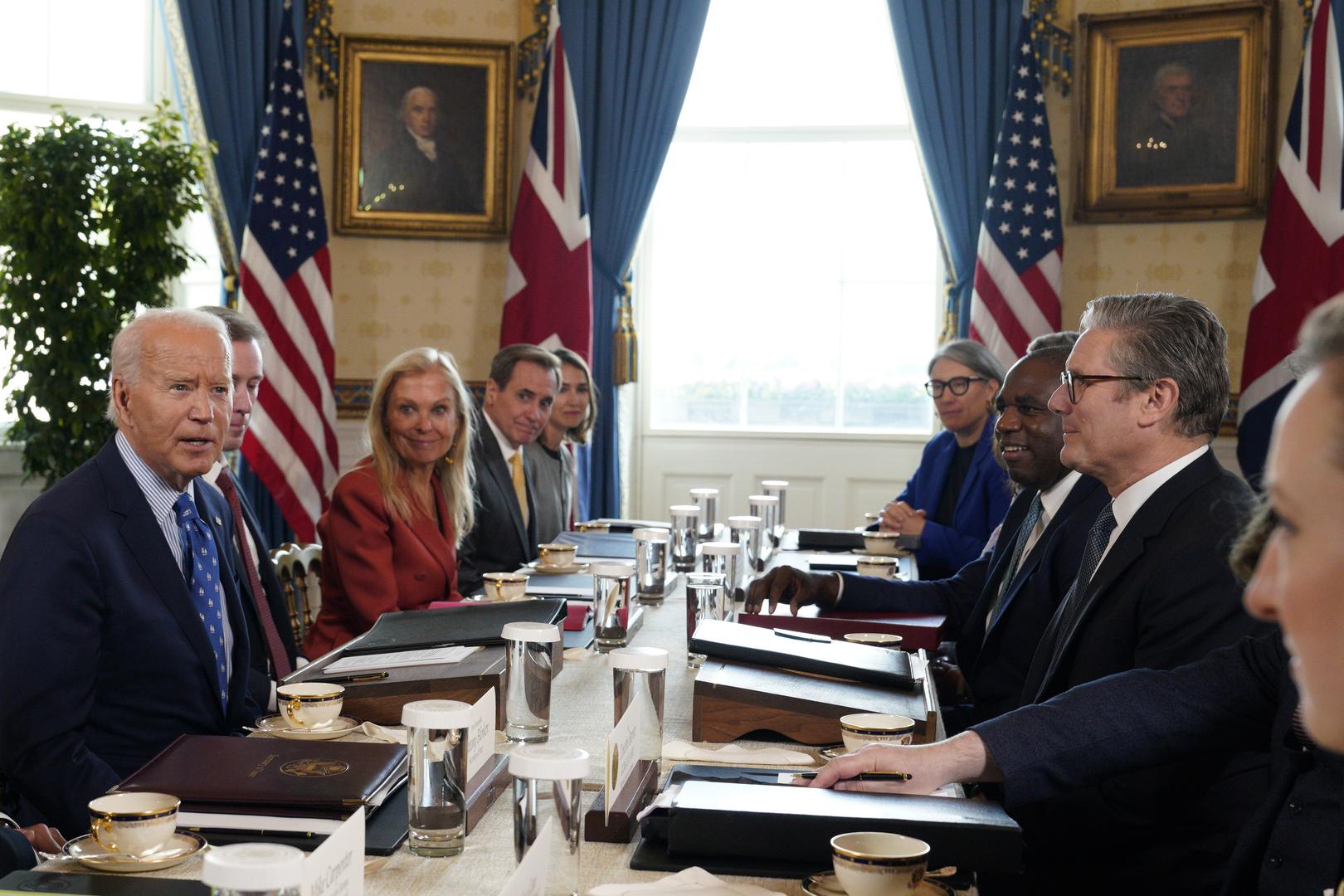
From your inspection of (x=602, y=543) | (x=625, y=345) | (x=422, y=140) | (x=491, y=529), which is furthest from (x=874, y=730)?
(x=422, y=140)

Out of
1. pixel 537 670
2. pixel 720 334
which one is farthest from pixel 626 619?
pixel 720 334

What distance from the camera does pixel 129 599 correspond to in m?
2.16

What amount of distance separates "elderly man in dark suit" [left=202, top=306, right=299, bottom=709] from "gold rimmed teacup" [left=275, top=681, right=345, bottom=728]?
2.24 ft

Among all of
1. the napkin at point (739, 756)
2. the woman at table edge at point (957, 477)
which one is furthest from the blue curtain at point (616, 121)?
the napkin at point (739, 756)

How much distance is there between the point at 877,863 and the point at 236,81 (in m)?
6.60

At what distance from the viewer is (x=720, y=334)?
7.63m

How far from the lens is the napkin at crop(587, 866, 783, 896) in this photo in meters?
1.33

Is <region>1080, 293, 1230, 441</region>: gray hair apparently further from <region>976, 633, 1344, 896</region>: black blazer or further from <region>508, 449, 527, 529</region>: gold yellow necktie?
<region>508, 449, 527, 529</region>: gold yellow necktie

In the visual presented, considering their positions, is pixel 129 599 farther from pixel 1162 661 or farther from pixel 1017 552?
pixel 1017 552

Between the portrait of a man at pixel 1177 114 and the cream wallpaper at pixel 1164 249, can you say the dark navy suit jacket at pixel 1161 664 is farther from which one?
the portrait of a man at pixel 1177 114

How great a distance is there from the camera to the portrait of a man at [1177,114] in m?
6.49

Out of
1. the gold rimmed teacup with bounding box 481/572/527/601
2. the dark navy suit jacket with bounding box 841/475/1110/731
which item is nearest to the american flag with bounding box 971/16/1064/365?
the dark navy suit jacket with bounding box 841/475/1110/731

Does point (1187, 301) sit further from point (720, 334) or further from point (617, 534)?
point (720, 334)

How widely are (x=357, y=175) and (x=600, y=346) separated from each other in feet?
5.52
